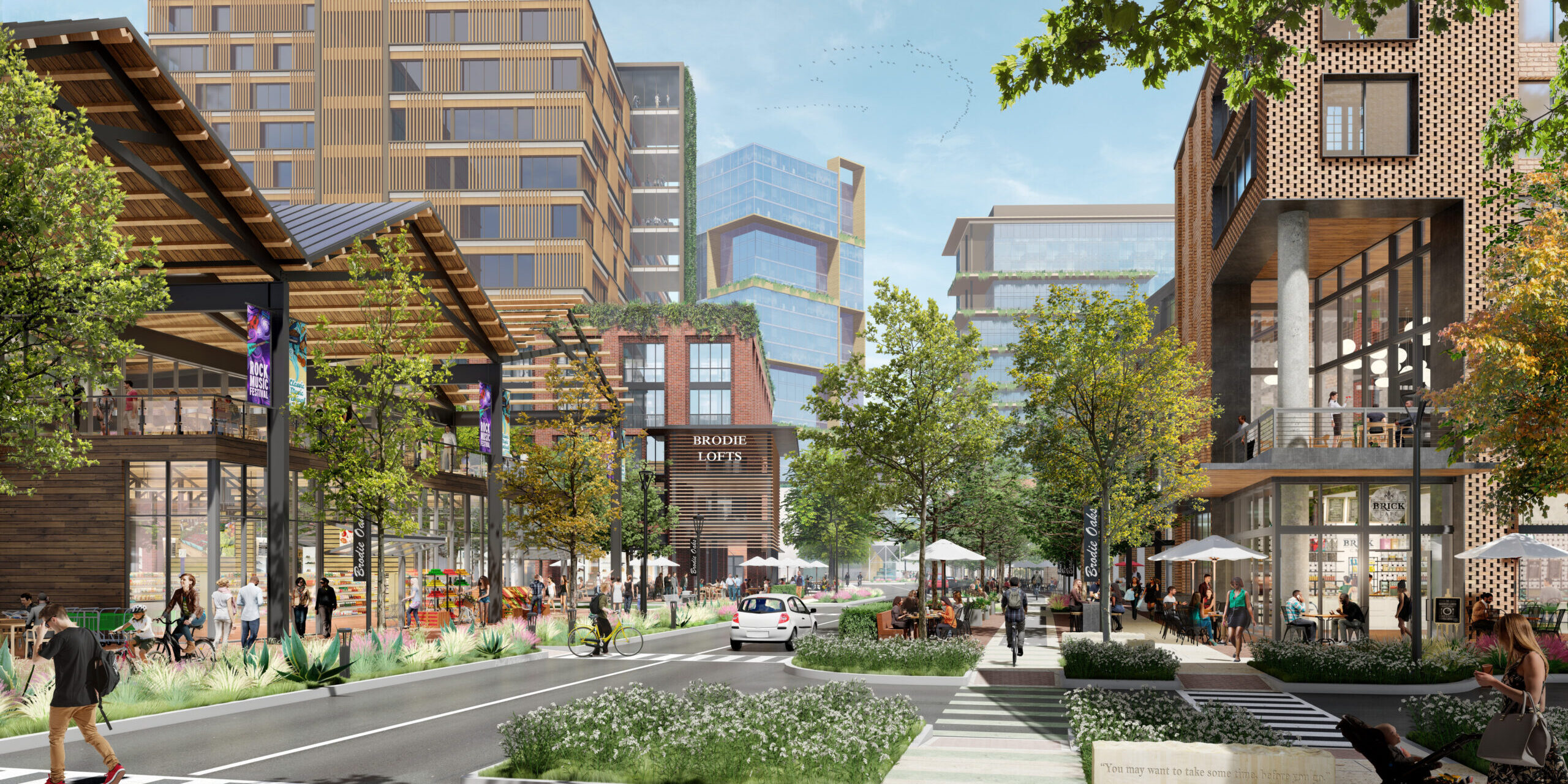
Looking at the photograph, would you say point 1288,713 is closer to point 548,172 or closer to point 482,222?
point 548,172

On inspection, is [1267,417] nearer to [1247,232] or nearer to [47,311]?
[1247,232]

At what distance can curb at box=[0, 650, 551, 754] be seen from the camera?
1504 centimetres

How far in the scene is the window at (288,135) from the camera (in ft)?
275

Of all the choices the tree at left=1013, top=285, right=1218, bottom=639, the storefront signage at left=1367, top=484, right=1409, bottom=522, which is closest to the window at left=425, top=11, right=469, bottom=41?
the tree at left=1013, top=285, right=1218, bottom=639

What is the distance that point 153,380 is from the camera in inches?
1417

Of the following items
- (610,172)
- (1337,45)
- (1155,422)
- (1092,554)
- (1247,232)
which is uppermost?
(610,172)

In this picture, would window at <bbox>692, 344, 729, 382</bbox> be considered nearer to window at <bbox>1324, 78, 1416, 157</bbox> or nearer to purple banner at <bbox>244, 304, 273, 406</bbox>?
window at <bbox>1324, 78, 1416, 157</bbox>

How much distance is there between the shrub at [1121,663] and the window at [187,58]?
79777 millimetres

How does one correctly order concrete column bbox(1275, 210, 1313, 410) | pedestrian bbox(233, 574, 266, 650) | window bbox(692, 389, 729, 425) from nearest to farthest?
pedestrian bbox(233, 574, 266, 650), concrete column bbox(1275, 210, 1313, 410), window bbox(692, 389, 729, 425)

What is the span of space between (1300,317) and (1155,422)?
571 cm

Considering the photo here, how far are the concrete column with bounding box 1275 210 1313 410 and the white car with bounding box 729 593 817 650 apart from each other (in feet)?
45.0

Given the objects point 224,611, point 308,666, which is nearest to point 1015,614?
point 308,666

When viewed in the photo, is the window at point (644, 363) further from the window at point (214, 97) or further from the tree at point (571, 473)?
the tree at point (571, 473)

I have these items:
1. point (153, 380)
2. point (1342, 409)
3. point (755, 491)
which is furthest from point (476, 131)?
point (1342, 409)
